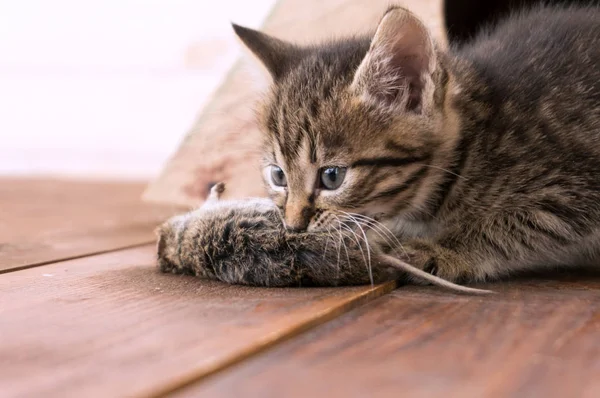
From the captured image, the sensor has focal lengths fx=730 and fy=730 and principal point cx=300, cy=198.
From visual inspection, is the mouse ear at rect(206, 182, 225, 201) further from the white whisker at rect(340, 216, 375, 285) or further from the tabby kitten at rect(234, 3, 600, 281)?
the white whisker at rect(340, 216, 375, 285)

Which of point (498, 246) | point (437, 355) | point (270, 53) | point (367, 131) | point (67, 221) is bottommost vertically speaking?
point (437, 355)

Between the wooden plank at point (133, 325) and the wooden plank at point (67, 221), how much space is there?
34cm

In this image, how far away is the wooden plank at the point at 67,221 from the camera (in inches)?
82.7

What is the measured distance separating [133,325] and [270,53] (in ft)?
3.35

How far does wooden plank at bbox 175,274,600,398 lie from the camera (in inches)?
35.4

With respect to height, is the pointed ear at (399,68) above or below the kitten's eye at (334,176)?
above

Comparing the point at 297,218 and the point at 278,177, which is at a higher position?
the point at 278,177

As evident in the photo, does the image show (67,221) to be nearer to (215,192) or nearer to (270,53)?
(215,192)

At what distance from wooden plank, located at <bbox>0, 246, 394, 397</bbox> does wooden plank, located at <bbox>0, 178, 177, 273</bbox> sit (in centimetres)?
34

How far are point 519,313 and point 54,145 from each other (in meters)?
4.85

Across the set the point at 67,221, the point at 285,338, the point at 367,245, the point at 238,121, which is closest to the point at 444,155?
the point at 367,245

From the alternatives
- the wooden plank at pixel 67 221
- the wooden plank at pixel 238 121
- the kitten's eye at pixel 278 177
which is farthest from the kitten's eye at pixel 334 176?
the wooden plank at pixel 238 121

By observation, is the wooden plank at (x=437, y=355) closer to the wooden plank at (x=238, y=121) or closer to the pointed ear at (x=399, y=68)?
the pointed ear at (x=399, y=68)

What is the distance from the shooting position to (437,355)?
1.03m
